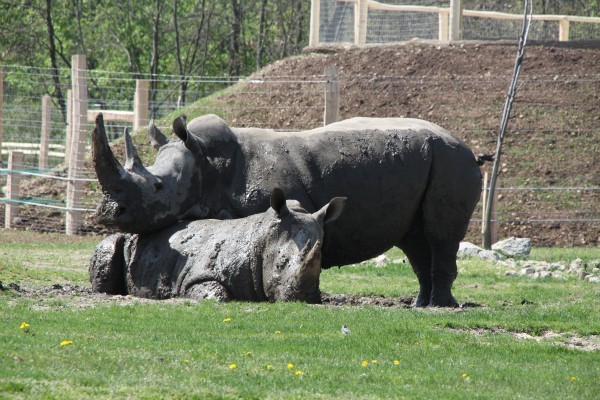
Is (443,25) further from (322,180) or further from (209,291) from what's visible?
(209,291)

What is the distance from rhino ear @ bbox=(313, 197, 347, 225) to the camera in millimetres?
11391

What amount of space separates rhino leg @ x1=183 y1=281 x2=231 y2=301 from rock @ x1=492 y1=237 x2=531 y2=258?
8429 mm

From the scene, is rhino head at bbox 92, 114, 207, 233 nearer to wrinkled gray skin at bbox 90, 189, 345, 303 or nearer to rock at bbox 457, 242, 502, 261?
wrinkled gray skin at bbox 90, 189, 345, 303

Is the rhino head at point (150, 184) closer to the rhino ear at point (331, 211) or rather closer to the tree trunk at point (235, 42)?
the rhino ear at point (331, 211)

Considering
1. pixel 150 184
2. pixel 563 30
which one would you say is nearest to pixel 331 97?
pixel 150 184

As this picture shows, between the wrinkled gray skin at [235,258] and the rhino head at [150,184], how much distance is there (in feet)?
0.72

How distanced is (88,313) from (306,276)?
6.68ft

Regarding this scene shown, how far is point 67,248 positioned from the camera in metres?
18.8

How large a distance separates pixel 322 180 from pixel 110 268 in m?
2.34

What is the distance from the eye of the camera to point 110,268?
12219mm

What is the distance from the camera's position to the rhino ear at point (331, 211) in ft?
37.4

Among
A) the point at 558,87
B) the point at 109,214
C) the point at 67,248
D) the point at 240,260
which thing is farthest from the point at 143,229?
the point at 558,87

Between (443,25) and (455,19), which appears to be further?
(443,25)

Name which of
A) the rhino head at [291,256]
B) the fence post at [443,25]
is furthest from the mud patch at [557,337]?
the fence post at [443,25]
